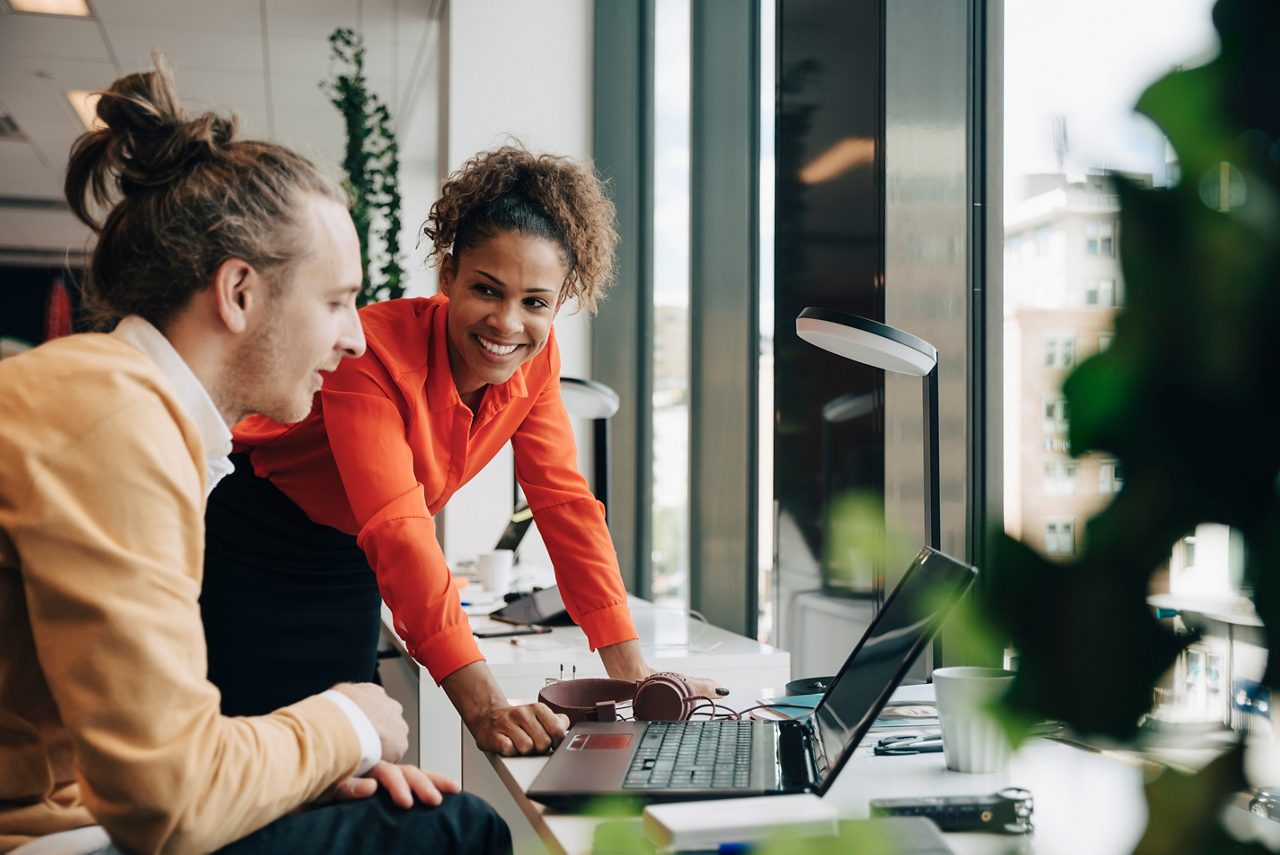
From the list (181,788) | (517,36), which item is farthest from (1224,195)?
(517,36)

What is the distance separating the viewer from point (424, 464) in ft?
5.54

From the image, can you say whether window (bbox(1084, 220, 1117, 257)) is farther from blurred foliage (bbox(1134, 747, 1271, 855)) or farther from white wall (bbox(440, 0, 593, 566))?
white wall (bbox(440, 0, 593, 566))

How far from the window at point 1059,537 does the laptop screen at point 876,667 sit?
65cm

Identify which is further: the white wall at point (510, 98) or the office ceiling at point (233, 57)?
the office ceiling at point (233, 57)

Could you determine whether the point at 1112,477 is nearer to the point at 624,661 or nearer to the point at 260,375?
the point at 260,375

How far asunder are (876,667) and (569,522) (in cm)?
78

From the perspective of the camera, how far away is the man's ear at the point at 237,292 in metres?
1.07

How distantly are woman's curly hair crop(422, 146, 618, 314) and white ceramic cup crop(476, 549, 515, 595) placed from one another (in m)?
1.31

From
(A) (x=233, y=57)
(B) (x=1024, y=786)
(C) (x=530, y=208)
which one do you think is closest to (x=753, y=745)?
(B) (x=1024, y=786)

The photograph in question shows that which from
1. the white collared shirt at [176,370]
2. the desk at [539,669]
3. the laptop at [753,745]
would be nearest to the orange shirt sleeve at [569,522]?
the desk at [539,669]

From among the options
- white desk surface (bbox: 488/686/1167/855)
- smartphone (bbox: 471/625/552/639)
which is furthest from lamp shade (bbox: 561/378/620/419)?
white desk surface (bbox: 488/686/1167/855)

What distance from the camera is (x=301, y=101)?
5660 millimetres

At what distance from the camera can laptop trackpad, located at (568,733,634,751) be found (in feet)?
3.88

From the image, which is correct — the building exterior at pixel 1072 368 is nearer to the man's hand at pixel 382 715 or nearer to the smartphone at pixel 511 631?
the man's hand at pixel 382 715
